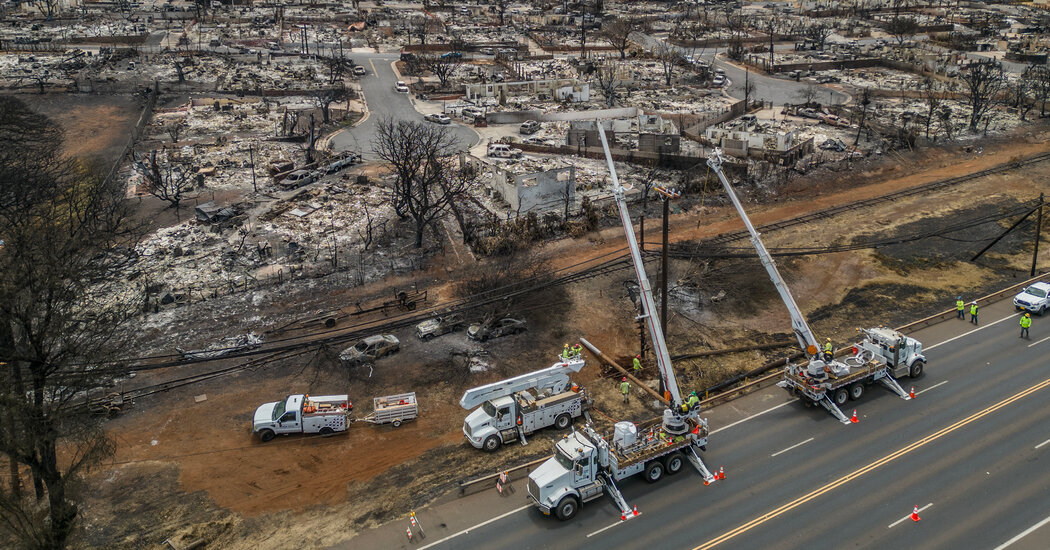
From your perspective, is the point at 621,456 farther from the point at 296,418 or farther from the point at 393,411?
the point at 296,418

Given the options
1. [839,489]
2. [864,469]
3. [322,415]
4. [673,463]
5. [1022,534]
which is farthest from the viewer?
[322,415]

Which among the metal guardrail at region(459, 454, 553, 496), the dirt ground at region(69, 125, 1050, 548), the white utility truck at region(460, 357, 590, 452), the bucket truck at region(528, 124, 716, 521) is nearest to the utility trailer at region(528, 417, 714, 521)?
the bucket truck at region(528, 124, 716, 521)

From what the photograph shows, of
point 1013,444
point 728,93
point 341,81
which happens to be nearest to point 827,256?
point 1013,444

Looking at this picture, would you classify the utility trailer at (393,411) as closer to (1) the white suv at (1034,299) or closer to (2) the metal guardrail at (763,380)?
(2) the metal guardrail at (763,380)

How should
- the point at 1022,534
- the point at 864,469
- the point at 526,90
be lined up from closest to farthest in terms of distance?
1. the point at 1022,534
2. the point at 864,469
3. the point at 526,90

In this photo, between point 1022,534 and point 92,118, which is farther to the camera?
point 92,118

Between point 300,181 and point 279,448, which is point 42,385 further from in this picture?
point 300,181

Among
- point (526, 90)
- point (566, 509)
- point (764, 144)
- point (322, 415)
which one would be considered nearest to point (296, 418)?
point (322, 415)
